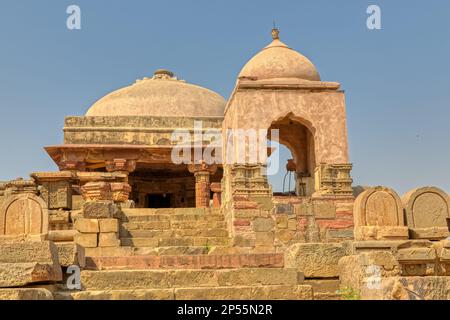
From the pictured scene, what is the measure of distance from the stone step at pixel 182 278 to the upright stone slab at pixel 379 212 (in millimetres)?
1577

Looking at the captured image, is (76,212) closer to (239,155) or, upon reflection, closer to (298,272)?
(239,155)

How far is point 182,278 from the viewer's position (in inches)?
229

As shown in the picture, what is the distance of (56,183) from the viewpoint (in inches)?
428

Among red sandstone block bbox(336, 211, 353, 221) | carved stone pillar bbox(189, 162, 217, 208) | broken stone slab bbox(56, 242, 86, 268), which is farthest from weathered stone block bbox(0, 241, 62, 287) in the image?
carved stone pillar bbox(189, 162, 217, 208)

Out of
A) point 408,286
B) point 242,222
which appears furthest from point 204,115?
point 408,286

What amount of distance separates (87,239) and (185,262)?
98.6 inches

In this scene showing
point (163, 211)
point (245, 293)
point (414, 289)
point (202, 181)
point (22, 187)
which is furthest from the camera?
point (202, 181)

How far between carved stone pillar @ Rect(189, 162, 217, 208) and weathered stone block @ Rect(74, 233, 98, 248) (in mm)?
7484

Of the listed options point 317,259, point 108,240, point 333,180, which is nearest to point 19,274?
point 317,259

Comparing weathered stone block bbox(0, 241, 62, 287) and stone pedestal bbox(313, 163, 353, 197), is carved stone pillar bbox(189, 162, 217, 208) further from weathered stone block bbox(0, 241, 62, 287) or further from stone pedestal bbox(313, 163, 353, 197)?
weathered stone block bbox(0, 241, 62, 287)

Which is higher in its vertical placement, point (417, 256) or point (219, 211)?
point (219, 211)

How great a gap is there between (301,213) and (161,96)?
32.1 feet

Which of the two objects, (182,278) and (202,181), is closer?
(182,278)

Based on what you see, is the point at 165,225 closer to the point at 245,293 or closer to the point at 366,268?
the point at 245,293
